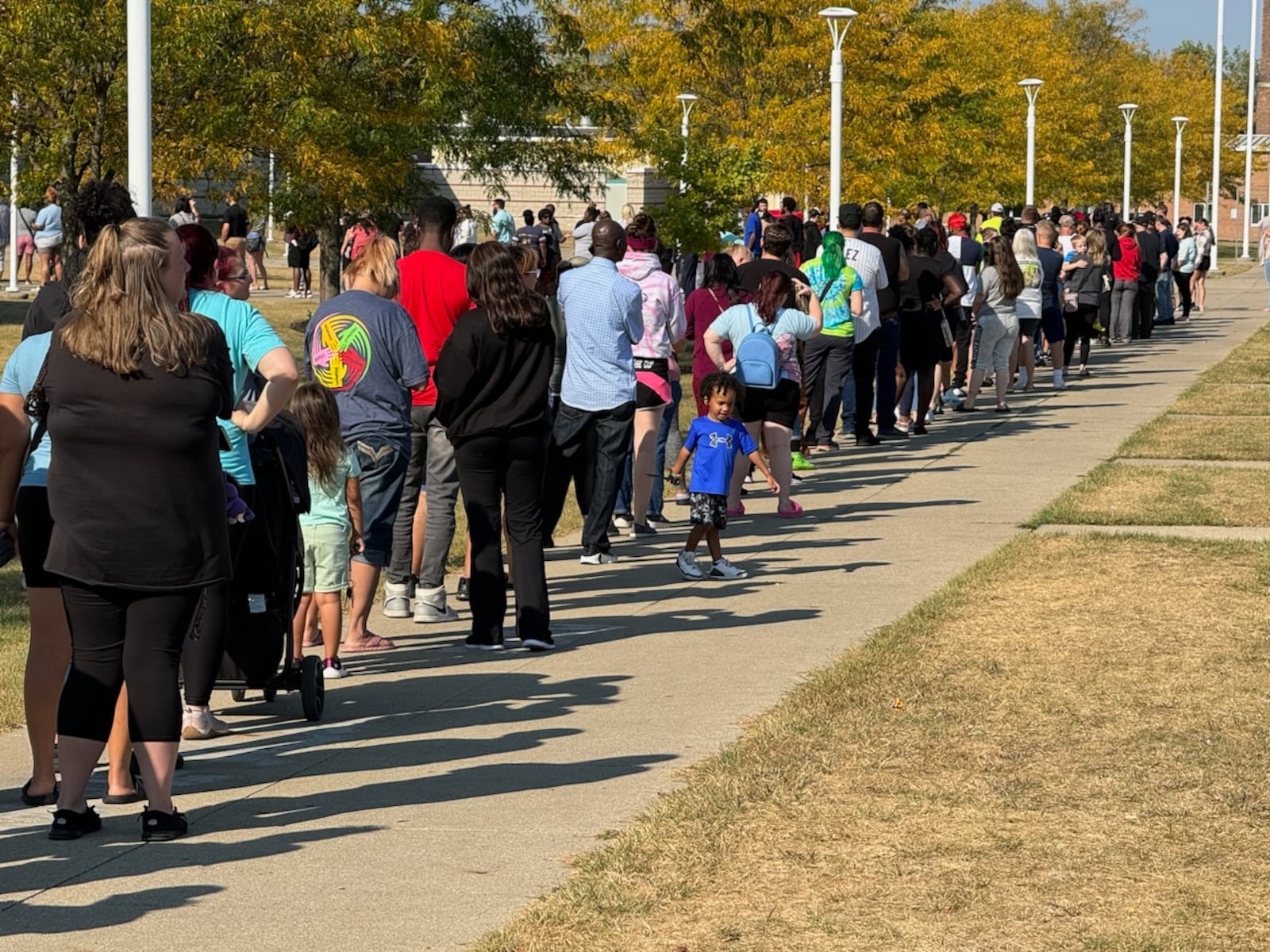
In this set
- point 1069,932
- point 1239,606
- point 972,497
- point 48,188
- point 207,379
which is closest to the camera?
point 1069,932

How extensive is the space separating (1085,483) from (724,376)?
191 inches

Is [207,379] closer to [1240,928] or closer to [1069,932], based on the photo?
[1069,932]

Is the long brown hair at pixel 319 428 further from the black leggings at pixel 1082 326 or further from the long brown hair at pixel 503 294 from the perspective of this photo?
the black leggings at pixel 1082 326

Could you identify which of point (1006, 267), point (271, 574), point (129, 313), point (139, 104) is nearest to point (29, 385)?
point (129, 313)

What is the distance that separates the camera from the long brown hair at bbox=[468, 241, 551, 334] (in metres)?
9.02

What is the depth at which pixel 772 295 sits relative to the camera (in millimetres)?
13023

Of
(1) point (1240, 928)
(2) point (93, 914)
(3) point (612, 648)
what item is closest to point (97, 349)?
(2) point (93, 914)

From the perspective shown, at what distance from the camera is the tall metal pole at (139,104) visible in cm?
1051

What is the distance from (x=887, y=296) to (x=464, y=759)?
10.7 meters

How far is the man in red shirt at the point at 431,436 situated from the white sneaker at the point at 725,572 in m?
1.77

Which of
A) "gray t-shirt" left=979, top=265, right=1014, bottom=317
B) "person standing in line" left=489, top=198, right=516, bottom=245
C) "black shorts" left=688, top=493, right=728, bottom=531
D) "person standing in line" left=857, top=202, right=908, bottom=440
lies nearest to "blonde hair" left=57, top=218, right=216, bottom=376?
"black shorts" left=688, top=493, right=728, bottom=531

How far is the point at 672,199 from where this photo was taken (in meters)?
26.8

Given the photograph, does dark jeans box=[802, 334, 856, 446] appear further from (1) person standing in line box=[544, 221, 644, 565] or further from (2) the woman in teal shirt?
(2) the woman in teal shirt

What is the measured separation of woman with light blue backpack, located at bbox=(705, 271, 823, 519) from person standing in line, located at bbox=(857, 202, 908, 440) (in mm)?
3772
